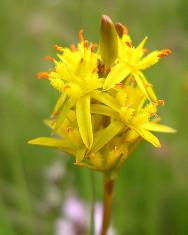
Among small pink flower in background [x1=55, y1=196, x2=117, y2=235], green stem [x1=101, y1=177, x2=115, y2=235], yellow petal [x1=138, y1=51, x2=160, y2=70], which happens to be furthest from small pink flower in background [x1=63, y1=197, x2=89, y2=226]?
yellow petal [x1=138, y1=51, x2=160, y2=70]

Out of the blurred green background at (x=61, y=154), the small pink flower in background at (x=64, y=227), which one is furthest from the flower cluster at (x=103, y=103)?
the small pink flower in background at (x=64, y=227)

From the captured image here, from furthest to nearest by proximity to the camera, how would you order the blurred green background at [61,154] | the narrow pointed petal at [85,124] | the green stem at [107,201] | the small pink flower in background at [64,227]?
the blurred green background at [61,154] < the small pink flower in background at [64,227] < the green stem at [107,201] < the narrow pointed petal at [85,124]

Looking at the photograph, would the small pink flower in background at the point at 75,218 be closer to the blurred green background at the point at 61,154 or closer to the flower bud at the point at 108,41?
the blurred green background at the point at 61,154

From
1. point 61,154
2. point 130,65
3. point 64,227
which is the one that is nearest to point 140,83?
point 130,65

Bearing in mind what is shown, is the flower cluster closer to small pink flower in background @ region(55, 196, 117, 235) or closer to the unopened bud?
the unopened bud

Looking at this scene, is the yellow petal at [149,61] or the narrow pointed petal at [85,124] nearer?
the narrow pointed petal at [85,124]

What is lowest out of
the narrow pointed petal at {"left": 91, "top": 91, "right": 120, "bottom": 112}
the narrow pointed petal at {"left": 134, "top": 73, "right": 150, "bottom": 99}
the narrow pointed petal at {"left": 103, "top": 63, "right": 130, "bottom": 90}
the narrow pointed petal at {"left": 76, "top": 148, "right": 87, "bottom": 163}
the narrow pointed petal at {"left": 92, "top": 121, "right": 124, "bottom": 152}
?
the narrow pointed petal at {"left": 76, "top": 148, "right": 87, "bottom": 163}

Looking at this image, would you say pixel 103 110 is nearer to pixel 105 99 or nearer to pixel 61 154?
pixel 105 99
